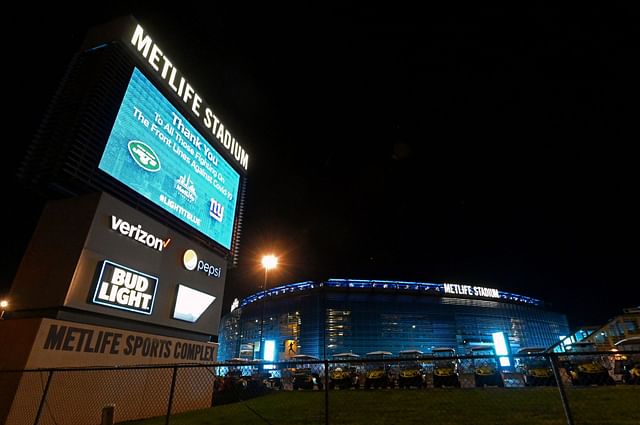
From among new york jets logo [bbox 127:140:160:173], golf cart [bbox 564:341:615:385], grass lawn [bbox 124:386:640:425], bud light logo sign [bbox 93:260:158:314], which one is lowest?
grass lawn [bbox 124:386:640:425]

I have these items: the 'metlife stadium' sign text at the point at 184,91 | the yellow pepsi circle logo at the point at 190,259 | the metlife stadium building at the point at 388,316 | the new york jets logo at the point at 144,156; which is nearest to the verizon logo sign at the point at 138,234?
the yellow pepsi circle logo at the point at 190,259

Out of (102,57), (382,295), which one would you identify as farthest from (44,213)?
(382,295)

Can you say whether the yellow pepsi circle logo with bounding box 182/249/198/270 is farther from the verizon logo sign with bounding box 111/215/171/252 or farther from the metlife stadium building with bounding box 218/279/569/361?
the metlife stadium building with bounding box 218/279/569/361

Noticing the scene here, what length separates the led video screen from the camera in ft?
40.3

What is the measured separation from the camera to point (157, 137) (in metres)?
14.0

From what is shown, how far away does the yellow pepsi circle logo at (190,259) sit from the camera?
47.4 ft

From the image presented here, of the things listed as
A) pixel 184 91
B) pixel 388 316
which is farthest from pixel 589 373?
pixel 388 316

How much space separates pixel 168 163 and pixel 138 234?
12.4 feet

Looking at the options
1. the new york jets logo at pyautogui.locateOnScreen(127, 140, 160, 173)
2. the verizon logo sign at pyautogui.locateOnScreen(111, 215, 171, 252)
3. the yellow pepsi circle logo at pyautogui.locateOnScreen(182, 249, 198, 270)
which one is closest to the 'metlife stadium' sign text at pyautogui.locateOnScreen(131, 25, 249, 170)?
the new york jets logo at pyautogui.locateOnScreen(127, 140, 160, 173)

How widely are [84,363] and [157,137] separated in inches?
349

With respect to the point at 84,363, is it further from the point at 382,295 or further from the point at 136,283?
the point at 382,295

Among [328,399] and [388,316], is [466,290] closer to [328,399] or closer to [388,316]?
[388,316]

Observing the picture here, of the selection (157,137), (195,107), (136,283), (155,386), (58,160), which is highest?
(195,107)

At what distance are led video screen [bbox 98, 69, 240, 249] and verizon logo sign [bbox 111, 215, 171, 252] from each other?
144 cm
